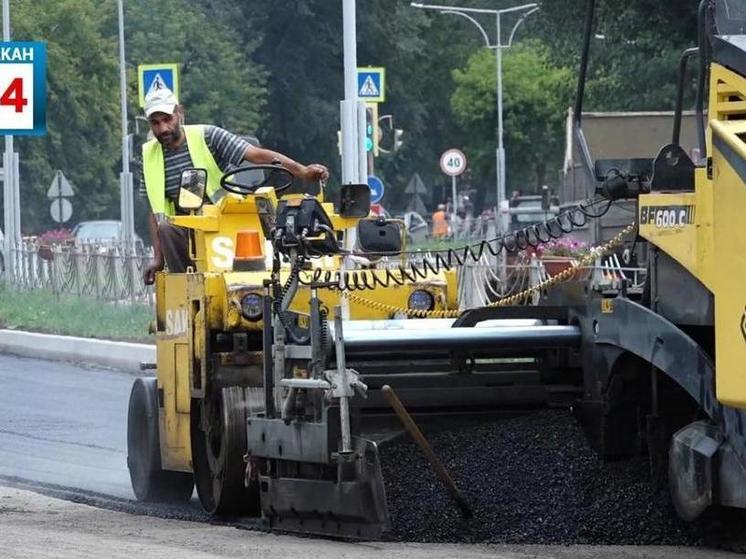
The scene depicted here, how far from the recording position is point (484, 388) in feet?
30.8

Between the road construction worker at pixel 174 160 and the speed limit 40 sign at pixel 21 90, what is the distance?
34.5 feet

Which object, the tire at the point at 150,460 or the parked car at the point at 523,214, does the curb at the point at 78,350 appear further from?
the parked car at the point at 523,214

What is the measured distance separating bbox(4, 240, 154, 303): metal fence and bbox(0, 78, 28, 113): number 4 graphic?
3.24 meters

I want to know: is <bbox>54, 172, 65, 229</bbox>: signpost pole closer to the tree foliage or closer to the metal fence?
the tree foliage

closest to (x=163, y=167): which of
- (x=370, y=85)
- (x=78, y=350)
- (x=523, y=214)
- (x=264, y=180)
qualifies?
(x=264, y=180)

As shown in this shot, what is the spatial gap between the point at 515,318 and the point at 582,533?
1.44 metres

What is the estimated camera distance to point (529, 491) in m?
8.79

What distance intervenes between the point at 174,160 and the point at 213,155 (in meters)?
0.22

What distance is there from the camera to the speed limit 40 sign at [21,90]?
2120 centimetres

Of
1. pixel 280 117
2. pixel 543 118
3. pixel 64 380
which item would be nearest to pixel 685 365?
pixel 64 380

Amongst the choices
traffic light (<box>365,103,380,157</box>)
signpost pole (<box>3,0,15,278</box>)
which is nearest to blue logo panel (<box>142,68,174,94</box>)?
traffic light (<box>365,103,380,157</box>)

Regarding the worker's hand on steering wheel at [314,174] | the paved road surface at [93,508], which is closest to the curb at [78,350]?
the paved road surface at [93,508]

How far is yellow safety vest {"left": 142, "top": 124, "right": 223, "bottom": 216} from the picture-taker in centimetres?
1089

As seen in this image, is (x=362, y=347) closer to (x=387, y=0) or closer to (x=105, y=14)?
(x=105, y=14)
